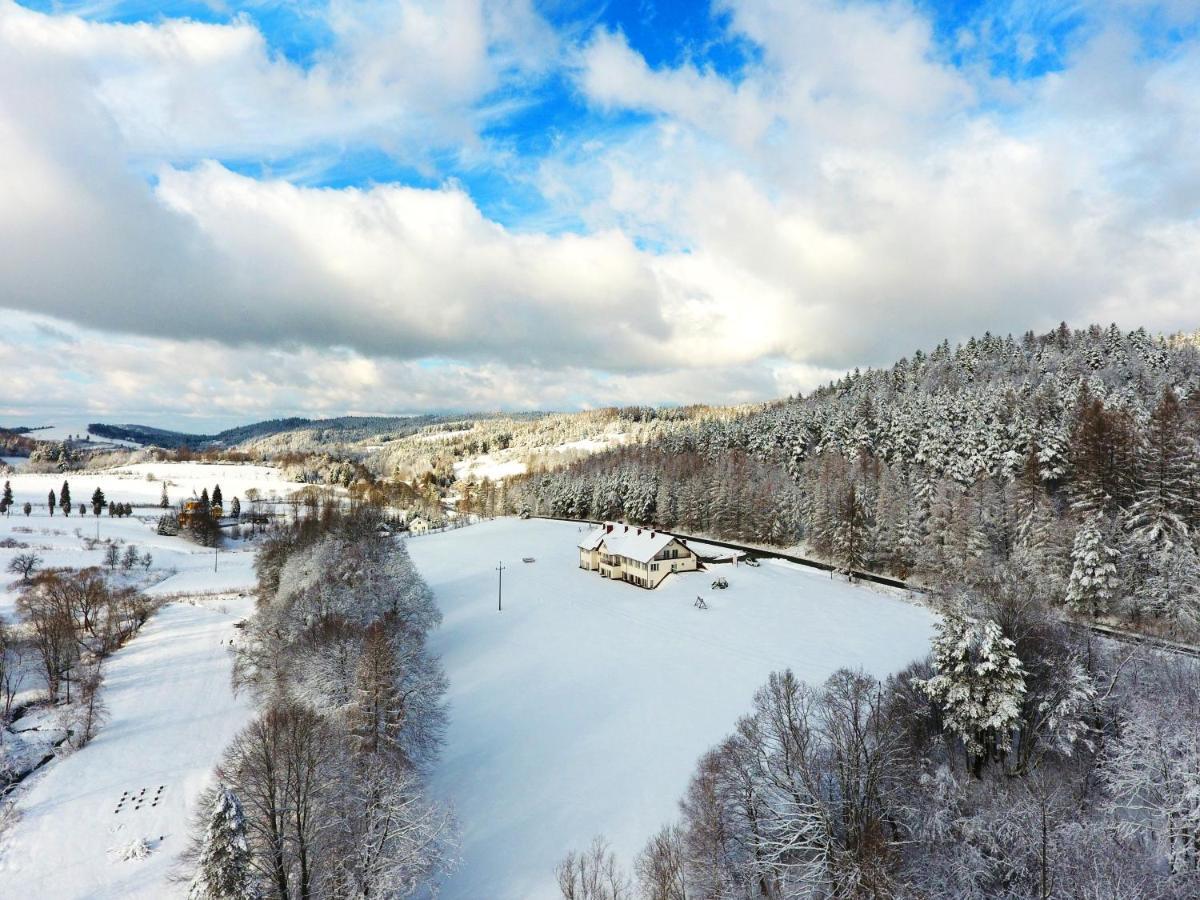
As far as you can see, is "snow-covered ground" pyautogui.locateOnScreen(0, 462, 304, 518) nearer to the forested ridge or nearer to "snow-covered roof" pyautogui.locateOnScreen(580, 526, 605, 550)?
the forested ridge

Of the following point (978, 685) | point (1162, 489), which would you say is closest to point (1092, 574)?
point (1162, 489)

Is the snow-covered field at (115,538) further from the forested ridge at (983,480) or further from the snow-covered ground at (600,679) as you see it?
the forested ridge at (983,480)

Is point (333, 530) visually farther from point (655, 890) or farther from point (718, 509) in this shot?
point (718, 509)

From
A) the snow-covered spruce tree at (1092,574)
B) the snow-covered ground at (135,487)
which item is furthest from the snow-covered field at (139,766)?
the snow-covered ground at (135,487)

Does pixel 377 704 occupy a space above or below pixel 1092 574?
below

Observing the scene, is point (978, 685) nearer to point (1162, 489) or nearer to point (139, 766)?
point (1162, 489)

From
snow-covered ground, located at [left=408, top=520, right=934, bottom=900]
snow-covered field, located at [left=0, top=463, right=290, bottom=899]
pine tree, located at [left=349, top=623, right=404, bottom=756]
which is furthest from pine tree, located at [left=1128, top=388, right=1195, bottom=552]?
snow-covered field, located at [left=0, top=463, right=290, bottom=899]
